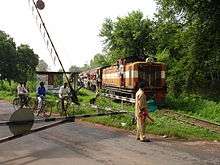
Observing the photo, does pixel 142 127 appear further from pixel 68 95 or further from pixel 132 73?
pixel 132 73

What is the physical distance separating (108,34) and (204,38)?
1503 inches

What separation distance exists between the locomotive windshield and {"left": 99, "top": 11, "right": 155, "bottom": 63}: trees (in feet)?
98.5

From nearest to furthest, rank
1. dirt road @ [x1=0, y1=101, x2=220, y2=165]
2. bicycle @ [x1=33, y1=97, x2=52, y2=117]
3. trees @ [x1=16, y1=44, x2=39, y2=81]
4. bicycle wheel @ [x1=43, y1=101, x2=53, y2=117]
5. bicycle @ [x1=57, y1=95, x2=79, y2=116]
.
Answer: dirt road @ [x1=0, y1=101, x2=220, y2=165]
bicycle @ [x1=57, y1=95, x2=79, y2=116]
bicycle @ [x1=33, y1=97, x2=52, y2=117]
bicycle wheel @ [x1=43, y1=101, x2=53, y2=117]
trees @ [x1=16, y1=44, x2=39, y2=81]

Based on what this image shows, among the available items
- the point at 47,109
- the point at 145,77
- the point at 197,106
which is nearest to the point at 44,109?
the point at 47,109

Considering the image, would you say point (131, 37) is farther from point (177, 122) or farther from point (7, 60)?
point (177, 122)

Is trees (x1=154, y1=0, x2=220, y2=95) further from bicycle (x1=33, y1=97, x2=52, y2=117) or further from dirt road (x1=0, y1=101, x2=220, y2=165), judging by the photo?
dirt road (x1=0, y1=101, x2=220, y2=165)

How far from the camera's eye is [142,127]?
14.5m

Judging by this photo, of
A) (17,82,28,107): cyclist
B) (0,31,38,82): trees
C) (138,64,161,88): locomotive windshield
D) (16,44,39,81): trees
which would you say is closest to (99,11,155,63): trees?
(0,31,38,82): trees

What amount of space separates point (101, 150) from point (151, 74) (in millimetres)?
19366

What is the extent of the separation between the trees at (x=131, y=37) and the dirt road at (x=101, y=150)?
4741 cm

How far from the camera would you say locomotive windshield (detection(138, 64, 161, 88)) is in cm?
3138

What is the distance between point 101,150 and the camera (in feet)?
42.1

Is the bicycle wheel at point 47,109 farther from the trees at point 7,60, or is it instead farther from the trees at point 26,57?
the trees at point 26,57

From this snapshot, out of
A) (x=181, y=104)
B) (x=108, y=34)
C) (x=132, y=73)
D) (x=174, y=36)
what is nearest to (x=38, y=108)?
(x=132, y=73)
